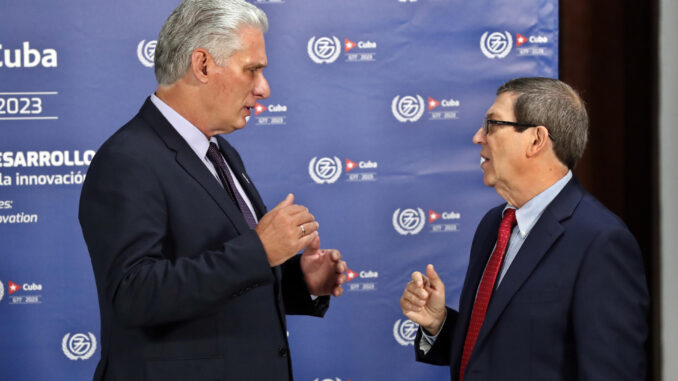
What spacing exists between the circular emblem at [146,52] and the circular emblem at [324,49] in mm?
776

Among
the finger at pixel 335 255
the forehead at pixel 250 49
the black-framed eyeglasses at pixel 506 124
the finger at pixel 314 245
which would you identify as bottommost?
the finger at pixel 335 255

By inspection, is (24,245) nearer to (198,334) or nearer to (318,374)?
(318,374)

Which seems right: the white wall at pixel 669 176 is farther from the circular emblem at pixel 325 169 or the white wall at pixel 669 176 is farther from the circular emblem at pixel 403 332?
the circular emblem at pixel 325 169

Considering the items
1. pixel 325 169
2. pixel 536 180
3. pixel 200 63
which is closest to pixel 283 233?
pixel 200 63

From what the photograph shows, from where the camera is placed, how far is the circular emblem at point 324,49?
339 cm

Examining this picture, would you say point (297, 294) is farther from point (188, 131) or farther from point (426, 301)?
point (188, 131)

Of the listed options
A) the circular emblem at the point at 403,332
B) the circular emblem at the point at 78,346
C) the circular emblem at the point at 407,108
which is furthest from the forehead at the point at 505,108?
the circular emblem at the point at 78,346

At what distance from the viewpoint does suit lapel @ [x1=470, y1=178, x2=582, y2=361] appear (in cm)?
177

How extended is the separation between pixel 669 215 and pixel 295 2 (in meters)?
2.23

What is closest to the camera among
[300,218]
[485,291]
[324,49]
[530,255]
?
[300,218]

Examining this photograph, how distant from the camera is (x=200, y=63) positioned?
1.83 m

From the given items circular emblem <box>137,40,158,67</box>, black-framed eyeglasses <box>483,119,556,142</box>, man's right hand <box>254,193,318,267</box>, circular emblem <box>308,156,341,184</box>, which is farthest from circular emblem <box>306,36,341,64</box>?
man's right hand <box>254,193,318,267</box>

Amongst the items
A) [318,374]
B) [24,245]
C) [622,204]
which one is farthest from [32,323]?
[622,204]

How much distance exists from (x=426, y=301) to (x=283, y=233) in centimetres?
62
